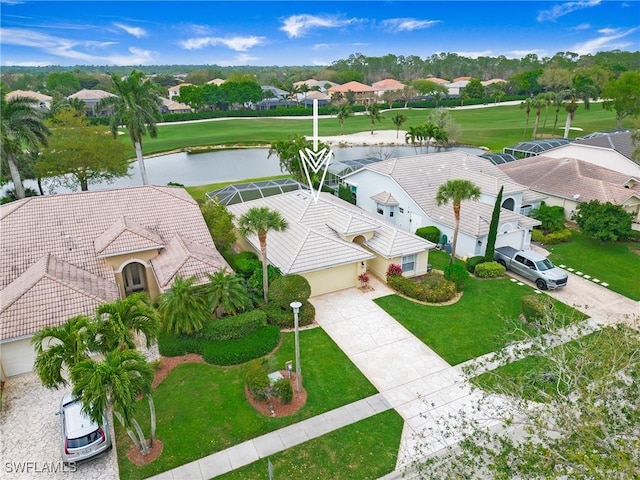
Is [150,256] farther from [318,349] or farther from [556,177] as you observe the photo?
[556,177]

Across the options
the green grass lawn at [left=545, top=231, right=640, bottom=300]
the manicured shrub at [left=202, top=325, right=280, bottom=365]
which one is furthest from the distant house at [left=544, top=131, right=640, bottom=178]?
the manicured shrub at [left=202, top=325, right=280, bottom=365]

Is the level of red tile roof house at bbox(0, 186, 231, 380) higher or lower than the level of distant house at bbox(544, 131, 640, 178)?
lower

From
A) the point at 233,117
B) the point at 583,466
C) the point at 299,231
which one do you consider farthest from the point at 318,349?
the point at 233,117

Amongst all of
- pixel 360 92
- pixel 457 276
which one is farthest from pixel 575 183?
pixel 360 92

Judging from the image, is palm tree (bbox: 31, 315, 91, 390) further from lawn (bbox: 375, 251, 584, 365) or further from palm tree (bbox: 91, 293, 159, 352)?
lawn (bbox: 375, 251, 584, 365)

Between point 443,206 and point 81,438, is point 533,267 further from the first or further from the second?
point 81,438

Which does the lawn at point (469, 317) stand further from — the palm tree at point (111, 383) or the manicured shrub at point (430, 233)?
the palm tree at point (111, 383)
